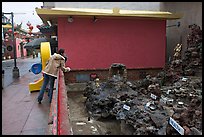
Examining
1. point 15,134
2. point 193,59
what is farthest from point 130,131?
point 193,59

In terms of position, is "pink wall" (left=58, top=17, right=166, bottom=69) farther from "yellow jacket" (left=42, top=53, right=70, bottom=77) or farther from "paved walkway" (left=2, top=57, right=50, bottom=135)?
"yellow jacket" (left=42, top=53, right=70, bottom=77)

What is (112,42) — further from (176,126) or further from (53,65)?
(176,126)

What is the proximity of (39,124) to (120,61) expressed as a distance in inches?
244

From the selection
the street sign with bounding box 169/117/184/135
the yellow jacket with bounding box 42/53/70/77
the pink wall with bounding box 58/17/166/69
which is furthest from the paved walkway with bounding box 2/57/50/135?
the pink wall with bounding box 58/17/166/69

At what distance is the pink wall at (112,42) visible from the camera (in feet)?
32.7

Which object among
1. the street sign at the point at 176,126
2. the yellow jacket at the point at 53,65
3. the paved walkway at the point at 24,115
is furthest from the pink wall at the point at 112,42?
the street sign at the point at 176,126

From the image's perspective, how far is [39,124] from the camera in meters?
5.06

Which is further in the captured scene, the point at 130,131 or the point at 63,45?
the point at 63,45

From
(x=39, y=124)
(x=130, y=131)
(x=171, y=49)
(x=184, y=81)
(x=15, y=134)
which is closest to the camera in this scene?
(x=15, y=134)

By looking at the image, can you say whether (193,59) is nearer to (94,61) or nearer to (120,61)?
(120,61)

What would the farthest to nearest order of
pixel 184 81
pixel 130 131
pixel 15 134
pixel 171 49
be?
pixel 171 49 < pixel 184 81 < pixel 130 131 < pixel 15 134

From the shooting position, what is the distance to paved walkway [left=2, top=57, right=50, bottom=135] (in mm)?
4820

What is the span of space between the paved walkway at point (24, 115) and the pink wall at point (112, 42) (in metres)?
2.90

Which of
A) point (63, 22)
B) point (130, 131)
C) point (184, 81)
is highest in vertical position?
point (63, 22)
